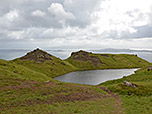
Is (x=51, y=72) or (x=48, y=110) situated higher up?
(x=48, y=110)


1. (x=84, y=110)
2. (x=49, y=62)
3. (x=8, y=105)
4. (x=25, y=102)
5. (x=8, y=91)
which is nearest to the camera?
(x=84, y=110)

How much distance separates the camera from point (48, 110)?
82.7 ft

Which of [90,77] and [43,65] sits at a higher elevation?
[43,65]

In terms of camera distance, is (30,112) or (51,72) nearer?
(30,112)

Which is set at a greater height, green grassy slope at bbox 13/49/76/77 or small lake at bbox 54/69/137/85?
green grassy slope at bbox 13/49/76/77

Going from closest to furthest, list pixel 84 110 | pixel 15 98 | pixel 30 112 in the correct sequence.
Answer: pixel 30 112, pixel 84 110, pixel 15 98

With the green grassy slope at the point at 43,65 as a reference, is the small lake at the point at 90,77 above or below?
below

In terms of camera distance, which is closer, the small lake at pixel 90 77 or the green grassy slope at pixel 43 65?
the small lake at pixel 90 77

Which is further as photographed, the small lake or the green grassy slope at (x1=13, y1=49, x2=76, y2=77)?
the green grassy slope at (x1=13, y1=49, x2=76, y2=77)

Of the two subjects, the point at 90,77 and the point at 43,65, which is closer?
the point at 90,77

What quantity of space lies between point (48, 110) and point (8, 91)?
1956 cm

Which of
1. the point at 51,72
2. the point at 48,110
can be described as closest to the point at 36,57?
the point at 51,72

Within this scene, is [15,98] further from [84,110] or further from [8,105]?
Result: [84,110]

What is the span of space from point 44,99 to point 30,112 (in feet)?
28.2
